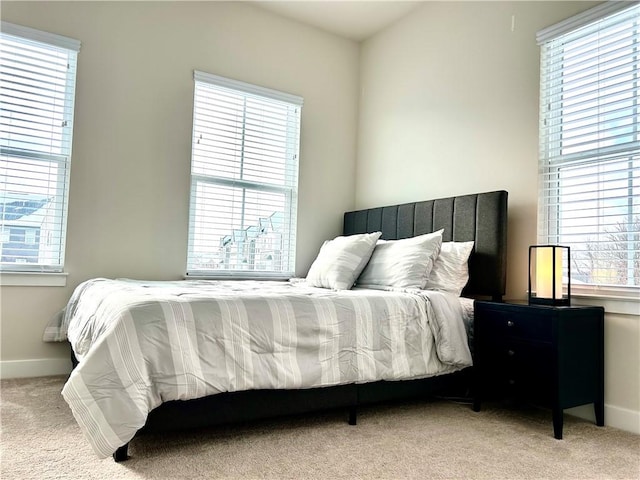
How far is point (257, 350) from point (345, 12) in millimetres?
3211

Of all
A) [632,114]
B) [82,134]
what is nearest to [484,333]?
[632,114]

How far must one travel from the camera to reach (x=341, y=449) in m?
2.09

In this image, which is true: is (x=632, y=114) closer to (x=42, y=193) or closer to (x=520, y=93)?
(x=520, y=93)

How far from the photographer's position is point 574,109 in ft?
9.46

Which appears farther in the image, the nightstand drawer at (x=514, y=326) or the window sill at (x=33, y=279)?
the window sill at (x=33, y=279)

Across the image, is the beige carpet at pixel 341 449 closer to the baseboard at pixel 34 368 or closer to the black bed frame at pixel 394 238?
the black bed frame at pixel 394 238

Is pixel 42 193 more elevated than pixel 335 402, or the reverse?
pixel 42 193

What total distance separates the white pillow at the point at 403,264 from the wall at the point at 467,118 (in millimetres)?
536

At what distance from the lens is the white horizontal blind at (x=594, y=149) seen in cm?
259

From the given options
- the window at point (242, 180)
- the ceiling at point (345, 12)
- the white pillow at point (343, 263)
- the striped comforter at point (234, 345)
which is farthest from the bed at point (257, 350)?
the ceiling at point (345, 12)

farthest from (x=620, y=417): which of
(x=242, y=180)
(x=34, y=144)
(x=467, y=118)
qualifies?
(x=34, y=144)

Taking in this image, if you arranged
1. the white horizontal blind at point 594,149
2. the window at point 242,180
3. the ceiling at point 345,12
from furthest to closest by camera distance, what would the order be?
1. the ceiling at point 345,12
2. the window at point 242,180
3. the white horizontal blind at point 594,149

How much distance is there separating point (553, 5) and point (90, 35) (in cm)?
312

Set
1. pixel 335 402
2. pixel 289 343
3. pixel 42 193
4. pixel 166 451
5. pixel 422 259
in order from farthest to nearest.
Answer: pixel 42 193
pixel 422 259
pixel 335 402
pixel 289 343
pixel 166 451
